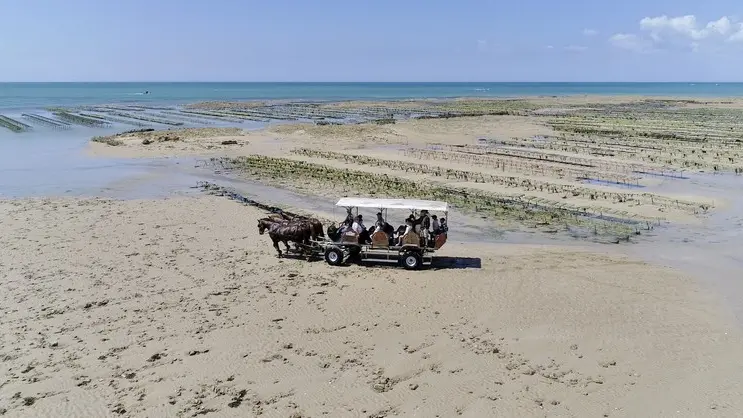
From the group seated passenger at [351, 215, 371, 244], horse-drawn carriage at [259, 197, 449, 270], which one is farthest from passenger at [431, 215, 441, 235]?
seated passenger at [351, 215, 371, 244]

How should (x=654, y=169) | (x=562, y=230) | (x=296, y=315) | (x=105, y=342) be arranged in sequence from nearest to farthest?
(x=105, y=342) < (x=296, y=315) < (x=562, y=230) < (x=654, y=169)

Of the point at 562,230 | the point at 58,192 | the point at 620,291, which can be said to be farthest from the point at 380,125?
the point at 620,291

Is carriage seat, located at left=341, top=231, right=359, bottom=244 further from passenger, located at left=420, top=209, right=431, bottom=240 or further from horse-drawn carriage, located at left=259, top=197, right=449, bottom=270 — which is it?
passenger, located at left=420, top=209, right=431, bottom=240

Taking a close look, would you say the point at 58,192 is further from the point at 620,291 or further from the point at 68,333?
the point at 620,291

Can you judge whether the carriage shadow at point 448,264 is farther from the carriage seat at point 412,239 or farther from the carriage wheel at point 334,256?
the carriage seat at point 412,239

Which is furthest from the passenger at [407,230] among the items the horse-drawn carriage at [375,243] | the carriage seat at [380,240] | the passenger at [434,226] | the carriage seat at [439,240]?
the carriage seat at [439,240]

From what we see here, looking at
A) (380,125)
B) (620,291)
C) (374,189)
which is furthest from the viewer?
(380,125)
